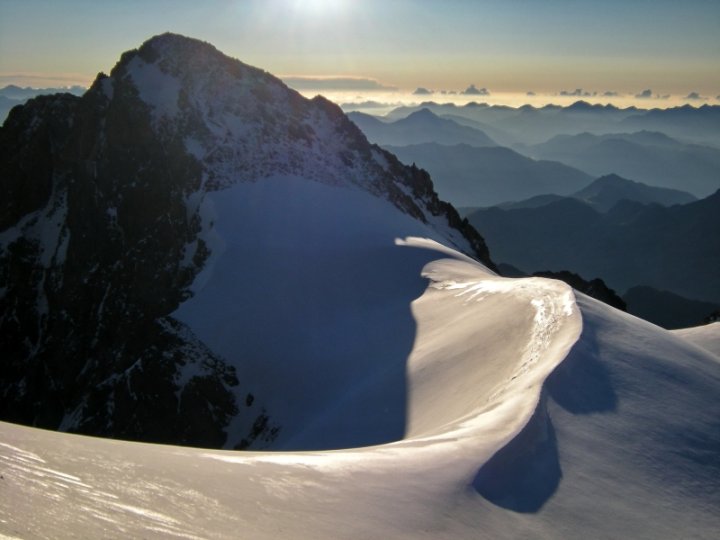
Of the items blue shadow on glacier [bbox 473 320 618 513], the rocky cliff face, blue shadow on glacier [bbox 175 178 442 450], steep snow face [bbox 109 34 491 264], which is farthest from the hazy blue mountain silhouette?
blue shadow on glacier [bbox 473 320 618 513]

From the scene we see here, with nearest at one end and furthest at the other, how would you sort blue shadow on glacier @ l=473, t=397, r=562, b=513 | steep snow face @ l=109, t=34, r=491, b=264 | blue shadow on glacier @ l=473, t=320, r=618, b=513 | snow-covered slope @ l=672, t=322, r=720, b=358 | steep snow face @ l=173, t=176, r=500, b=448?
1. blue shadow on glacier @ l=473, t=397, r=562, b=513
2. blue shadow on glacier @ l=473, t=320, r=618, b=513
3. snow-covered slope @ l=672, t=322, r=720, b=358
4. steep snow face @ l=173, t=176, r=500, b=448
5. steep snow face @ l=109, t=34, r=491, b=264

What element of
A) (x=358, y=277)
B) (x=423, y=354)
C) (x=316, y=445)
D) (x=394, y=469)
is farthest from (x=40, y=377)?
(x=394, y=469)

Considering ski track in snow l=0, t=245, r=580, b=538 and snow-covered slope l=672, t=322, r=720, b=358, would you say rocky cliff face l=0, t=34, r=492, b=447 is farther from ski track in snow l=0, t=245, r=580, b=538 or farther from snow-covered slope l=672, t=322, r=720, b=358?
snow-covered slope l=672, t=322, r=720, b=358

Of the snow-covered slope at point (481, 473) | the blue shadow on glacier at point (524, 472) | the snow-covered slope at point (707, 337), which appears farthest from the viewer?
the snow-covered slope at point (707, 337)

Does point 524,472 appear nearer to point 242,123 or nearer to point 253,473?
point 253,473

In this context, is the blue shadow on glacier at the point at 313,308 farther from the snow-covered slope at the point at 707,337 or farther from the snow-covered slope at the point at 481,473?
the snow-covered slope at the point at 707,337

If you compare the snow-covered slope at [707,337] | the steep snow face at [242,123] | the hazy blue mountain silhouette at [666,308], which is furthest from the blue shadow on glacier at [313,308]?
the hazy blue mountain silhouette at [666,308]
